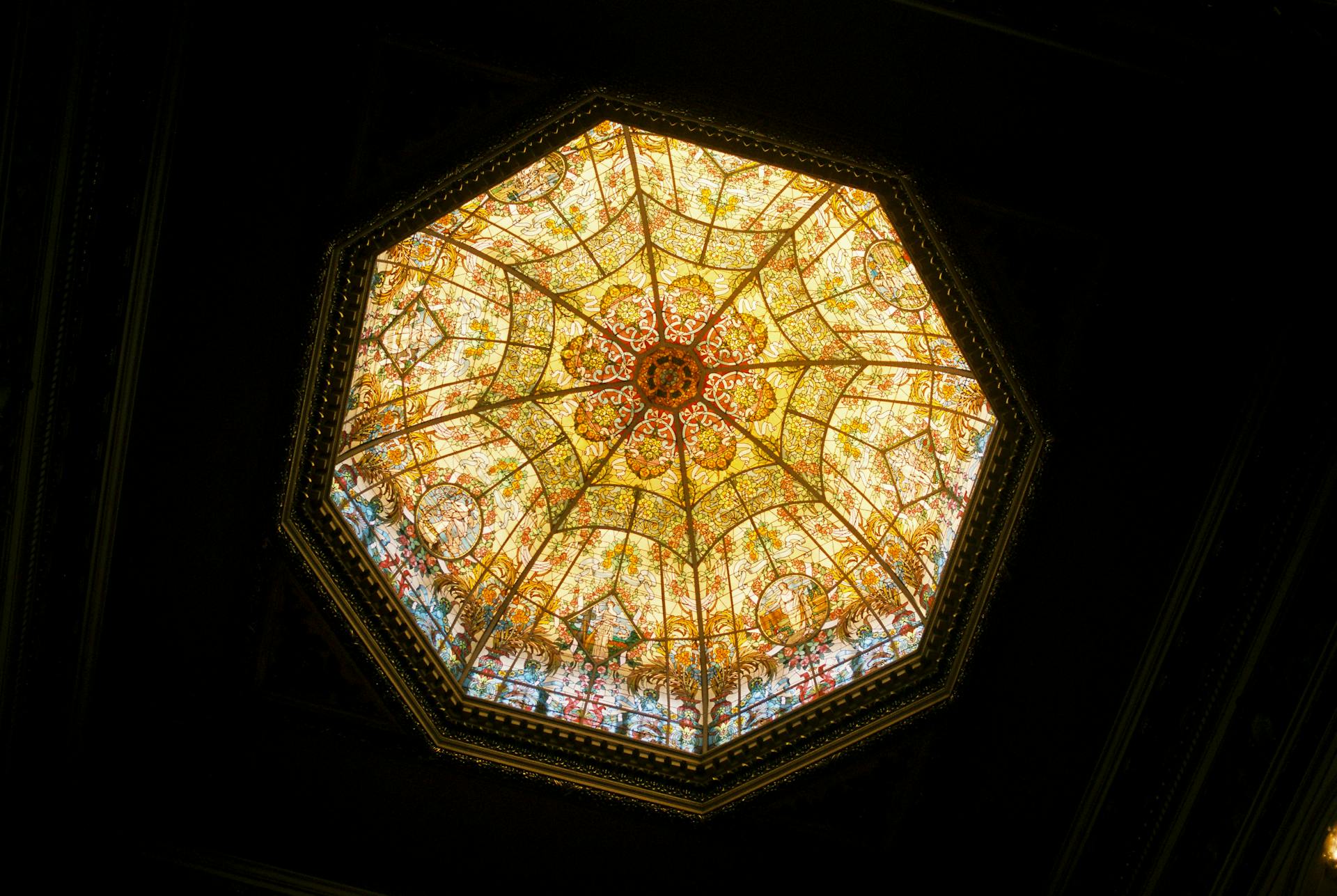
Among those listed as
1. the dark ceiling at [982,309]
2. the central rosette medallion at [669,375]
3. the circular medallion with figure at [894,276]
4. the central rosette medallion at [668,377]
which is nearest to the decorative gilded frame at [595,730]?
the dark ceiling at [982,309]

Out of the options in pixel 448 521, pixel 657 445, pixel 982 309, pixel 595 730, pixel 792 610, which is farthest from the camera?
pixel 657 445

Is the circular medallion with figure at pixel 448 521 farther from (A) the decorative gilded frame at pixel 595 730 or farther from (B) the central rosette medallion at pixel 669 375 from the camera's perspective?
(B) the central rosette medallion at pixel 669 375

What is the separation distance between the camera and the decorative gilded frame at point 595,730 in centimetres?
742

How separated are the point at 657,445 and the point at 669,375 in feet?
2.32

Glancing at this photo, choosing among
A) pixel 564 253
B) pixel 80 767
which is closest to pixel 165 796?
pixel 80 767

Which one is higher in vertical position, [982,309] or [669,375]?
[669,375]

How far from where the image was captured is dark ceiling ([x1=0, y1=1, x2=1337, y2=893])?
6672 mm

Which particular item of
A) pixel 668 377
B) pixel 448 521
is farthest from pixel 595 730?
pixel 668 377

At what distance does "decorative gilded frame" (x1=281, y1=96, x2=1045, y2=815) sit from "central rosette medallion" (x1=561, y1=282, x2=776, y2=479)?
7.89ft

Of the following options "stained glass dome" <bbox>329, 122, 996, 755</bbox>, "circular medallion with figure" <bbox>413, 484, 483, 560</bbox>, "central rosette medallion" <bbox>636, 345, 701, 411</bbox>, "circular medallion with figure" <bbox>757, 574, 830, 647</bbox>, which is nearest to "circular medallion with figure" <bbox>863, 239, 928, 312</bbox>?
"stained glass dome" <bbox>329, 122, 996, 755</bbox>

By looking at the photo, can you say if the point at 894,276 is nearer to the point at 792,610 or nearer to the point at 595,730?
the point at 792,610

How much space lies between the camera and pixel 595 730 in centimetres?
981

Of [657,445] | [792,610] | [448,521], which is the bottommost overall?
[792,610]

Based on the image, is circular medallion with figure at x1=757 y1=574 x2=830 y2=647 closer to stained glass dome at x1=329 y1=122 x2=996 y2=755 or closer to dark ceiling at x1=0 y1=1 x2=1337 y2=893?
stained glass dome at x1=329 y1=122 x2=996 y2=755
